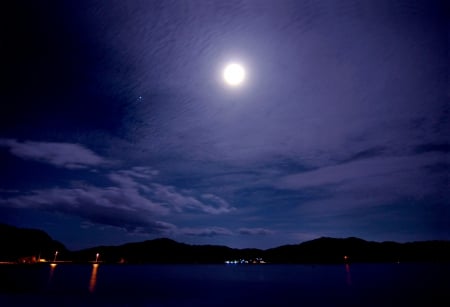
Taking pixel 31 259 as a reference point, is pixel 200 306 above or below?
below

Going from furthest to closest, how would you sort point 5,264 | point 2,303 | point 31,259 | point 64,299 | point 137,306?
1. point 31,259
2. point 5,264
3. point 64,299
4. point 137,306
5. point 2,303

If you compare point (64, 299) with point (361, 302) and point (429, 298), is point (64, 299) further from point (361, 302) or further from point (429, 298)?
point (429, 298)

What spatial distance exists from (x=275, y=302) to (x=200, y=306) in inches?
546

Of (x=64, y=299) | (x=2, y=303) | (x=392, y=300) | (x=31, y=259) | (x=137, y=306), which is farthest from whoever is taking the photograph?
(x=31, y=259)

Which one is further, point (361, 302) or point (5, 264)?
point (5, 264)

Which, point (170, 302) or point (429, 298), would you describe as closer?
point (170, 302)

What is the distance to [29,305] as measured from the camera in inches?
1634

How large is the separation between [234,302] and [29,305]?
30983 mm

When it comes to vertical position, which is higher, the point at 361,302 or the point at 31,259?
the point at 31,259

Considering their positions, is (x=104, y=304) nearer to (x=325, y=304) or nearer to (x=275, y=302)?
(x=275, y=302)

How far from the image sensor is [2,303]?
4094 cm

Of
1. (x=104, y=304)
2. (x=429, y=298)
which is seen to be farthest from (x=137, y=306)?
(x=429, y=298)

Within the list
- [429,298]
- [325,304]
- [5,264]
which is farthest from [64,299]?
[5,264]

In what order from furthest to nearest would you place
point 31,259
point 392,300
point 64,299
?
point 31,259, point 392,300, point 64,299
